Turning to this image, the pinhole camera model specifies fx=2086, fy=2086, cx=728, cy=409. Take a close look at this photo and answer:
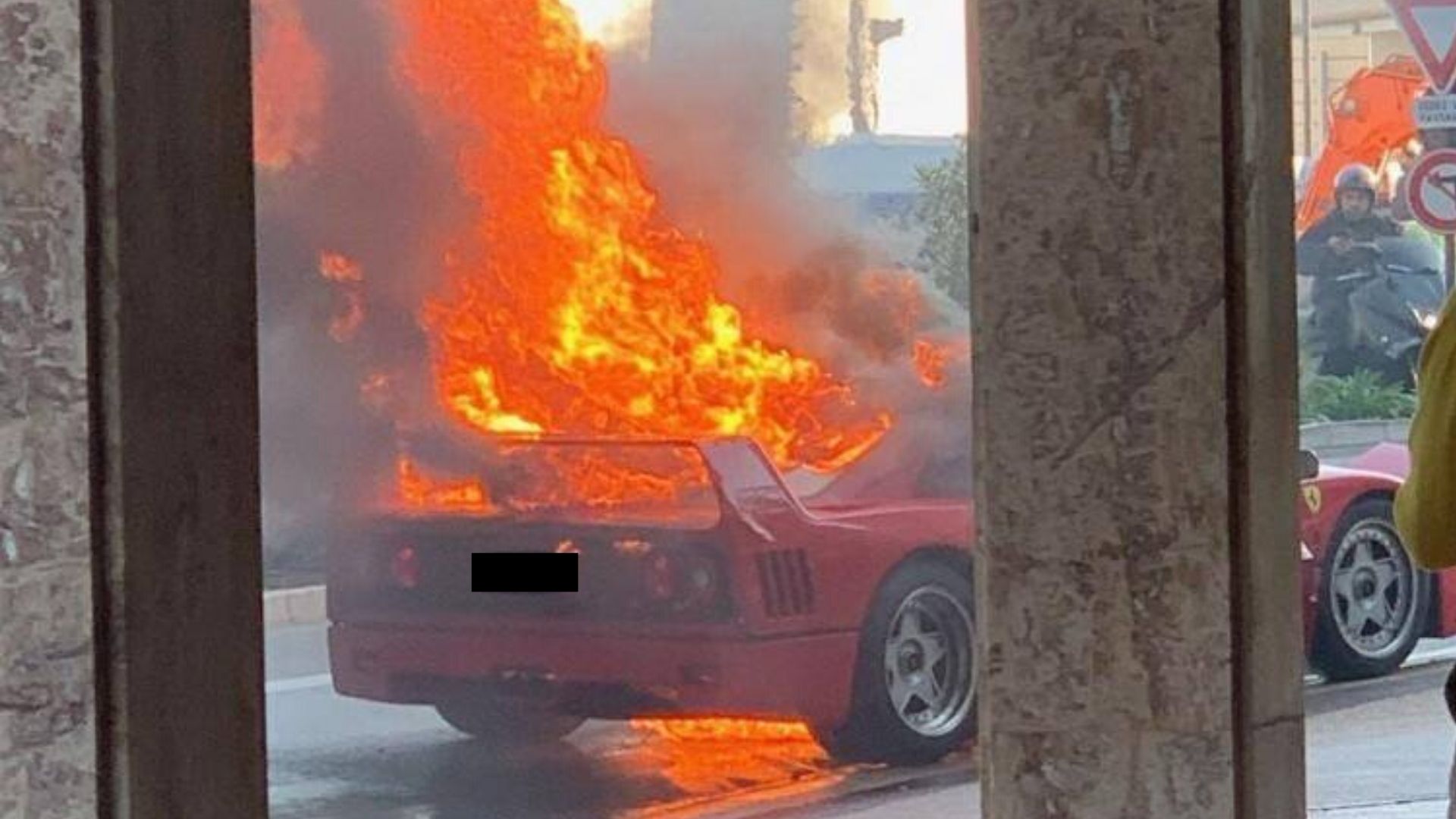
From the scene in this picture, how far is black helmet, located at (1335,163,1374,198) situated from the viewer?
18.2ft

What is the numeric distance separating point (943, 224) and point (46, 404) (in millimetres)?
3538

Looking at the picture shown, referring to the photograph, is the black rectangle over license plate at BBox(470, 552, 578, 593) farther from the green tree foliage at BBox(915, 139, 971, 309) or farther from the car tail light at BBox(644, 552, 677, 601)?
the green tree foliage at BBox(915, 139, 971, 309)

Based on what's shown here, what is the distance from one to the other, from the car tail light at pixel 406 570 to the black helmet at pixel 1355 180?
8.56ft

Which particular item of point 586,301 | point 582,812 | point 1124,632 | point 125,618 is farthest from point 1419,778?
point 125,618

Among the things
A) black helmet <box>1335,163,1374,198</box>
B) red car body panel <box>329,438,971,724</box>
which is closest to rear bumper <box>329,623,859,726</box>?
red car body panel <box>329,438,971,724</box>

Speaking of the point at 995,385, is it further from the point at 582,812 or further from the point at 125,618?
the point at 582,812

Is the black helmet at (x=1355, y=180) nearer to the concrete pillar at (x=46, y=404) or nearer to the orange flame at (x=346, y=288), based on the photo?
the orange flame at (x=346, y=288)

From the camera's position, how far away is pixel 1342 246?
553 centimetres

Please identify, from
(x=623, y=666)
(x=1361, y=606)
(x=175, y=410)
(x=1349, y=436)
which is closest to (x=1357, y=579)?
(x=1361, y=606)

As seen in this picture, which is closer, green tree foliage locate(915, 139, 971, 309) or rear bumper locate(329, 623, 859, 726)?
rear bumper locate(329, 623, 859, 726)

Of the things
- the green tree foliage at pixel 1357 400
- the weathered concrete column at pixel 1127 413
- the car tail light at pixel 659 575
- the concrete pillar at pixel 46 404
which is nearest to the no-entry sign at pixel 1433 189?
the green tree foliage at pixel 1357 400

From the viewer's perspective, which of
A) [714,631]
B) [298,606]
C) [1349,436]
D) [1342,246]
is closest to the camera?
[298,606]

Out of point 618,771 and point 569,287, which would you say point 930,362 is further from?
point 618,771

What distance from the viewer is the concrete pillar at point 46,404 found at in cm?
226
